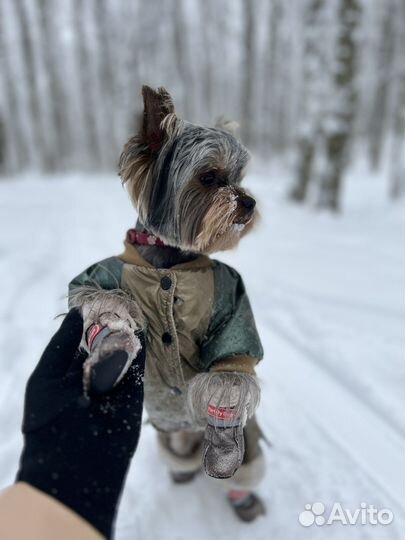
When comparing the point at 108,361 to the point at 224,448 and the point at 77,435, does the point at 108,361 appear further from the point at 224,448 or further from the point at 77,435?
the point at 224,448

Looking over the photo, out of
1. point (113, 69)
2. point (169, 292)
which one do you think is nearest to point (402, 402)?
point (169, 292)

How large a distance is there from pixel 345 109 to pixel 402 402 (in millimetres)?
7856

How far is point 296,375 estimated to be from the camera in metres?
3.28

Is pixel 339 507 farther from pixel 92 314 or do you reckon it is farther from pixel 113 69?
pixel 113 69

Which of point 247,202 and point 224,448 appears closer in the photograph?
point 224,448

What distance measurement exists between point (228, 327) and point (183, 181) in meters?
0.65

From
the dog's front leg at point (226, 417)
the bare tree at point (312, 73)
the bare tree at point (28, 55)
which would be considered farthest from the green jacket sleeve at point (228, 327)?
the bare tree at point (28, 55)

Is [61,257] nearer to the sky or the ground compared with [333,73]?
nearer to the ground

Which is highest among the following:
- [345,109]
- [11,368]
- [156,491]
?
[345,109]

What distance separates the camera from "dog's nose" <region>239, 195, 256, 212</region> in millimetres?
1684

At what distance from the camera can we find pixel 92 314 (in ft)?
5.07

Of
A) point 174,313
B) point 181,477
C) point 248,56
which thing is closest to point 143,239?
point 174,313

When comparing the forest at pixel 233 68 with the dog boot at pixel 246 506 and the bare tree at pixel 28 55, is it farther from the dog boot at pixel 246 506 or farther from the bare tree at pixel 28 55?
the dog boot at pixel 246 506

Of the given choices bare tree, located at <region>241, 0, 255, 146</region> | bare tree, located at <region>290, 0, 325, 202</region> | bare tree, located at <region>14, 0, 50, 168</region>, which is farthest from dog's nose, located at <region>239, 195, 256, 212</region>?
bare tree, located at <region>14, 0, 50, 168</region>
